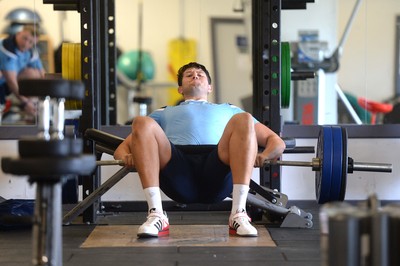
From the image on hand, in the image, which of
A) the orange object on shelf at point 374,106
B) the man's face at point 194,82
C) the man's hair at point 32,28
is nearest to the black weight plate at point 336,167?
the man's face at point 194,82

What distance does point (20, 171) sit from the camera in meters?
1.81

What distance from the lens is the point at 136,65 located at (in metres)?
6.00

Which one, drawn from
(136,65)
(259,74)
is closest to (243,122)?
(259,74)

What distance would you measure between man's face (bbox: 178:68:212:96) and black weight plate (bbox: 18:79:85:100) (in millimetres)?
1735

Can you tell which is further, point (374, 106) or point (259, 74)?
point (374, 106)

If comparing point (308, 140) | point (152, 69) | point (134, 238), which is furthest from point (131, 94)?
point (134, 238)

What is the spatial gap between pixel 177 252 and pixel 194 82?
104 cm

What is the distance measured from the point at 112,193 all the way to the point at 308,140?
1.34 meters

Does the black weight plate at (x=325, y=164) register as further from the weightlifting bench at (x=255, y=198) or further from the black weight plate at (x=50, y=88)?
the black weight plate at (x=50, y=88)

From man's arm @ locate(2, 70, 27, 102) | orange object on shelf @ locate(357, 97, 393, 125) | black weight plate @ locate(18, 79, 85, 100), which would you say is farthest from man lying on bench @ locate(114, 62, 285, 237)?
orange object on shelf @ locate(357, 97, 393, 125)

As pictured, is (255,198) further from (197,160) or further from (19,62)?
(19,62)

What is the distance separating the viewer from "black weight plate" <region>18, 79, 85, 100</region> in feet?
6.16

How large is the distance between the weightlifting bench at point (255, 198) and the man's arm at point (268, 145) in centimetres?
19

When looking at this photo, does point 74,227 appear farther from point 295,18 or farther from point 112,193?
point 295,18
